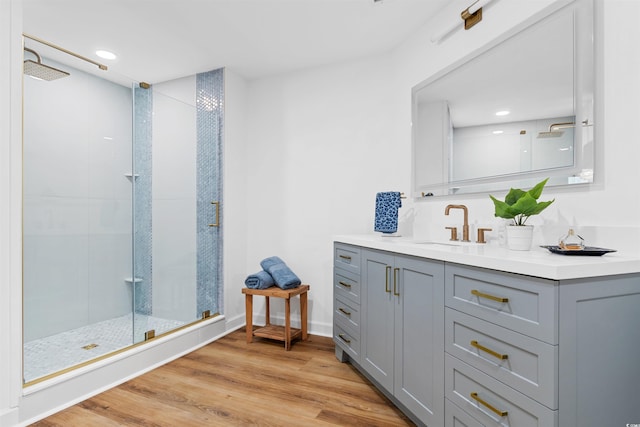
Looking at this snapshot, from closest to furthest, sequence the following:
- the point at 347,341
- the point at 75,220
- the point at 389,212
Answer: the point at 347,341 → the point at 389,212 → the point at 75,220

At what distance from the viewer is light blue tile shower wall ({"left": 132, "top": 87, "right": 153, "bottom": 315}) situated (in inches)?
105

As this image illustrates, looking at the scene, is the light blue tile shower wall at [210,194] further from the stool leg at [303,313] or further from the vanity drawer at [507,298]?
the vanity drawer at [507,298]

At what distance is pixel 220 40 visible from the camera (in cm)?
261

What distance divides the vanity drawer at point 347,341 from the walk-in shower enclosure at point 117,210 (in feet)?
4.13

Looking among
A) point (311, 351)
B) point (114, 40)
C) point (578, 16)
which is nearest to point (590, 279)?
point (578, 16)

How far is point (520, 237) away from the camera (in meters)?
1.44

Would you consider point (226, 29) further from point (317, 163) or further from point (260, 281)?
point (260, 281)

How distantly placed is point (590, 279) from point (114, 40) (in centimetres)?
332

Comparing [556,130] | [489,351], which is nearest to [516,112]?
[556,130]

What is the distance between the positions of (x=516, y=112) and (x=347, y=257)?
52.9 inches

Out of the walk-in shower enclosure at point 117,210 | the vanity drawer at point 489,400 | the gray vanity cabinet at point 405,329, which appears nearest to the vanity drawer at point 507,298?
the gray vanity cabinet at point 405,329

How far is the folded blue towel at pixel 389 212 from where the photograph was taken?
→ 2.39 meters

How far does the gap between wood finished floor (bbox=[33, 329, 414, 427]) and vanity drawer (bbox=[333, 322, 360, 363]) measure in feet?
0.48

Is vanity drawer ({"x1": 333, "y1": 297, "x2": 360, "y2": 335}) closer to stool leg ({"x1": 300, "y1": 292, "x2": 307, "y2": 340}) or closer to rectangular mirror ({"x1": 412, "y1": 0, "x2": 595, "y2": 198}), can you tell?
stool leg ({"x1": 300, "y1": 292, "x2": 307, "y2": 340})
